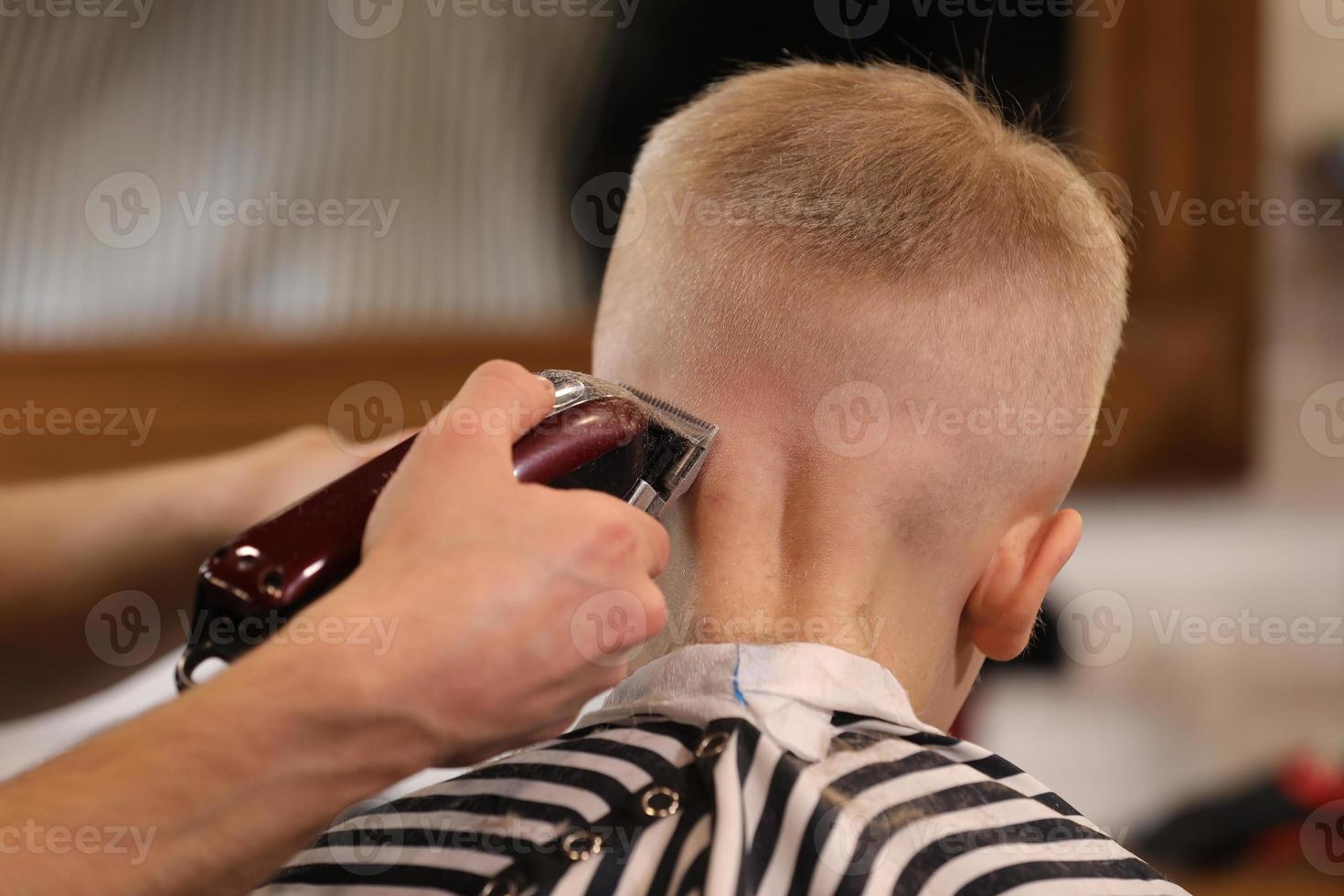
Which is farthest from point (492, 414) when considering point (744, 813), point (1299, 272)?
point (1299, 272)

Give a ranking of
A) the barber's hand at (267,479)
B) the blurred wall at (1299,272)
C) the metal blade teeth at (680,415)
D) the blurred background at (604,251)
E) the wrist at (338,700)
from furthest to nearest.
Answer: the blurred wall at (1299,272), the blurred background at (604,251), the barber's hand at (267,479), the metal blade teeth at (680,415), the wrist at (338,700)

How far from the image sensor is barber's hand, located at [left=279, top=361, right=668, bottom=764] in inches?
19.2

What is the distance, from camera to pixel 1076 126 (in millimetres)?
2131

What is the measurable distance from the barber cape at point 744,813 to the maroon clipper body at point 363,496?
112mm

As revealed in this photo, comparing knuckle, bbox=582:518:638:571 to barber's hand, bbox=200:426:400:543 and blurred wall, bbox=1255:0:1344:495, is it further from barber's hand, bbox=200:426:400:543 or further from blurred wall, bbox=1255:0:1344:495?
blurred wall, bbox=1255:0:1344:495

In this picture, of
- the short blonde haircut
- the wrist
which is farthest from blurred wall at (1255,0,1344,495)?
the wrist

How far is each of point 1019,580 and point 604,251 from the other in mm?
1533

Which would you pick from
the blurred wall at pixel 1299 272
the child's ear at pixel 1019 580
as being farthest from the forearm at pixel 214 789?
the blurred wall at pixel 1299 272

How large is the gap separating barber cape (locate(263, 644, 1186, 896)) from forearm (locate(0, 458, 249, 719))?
0.46 metres

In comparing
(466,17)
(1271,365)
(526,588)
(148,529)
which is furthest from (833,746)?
(1271,365)

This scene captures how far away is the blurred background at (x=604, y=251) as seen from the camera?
1.93 meters

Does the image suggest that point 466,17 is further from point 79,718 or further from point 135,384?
point 79,718

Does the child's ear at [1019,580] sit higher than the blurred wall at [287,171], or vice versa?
the blurred wall at [287,171]

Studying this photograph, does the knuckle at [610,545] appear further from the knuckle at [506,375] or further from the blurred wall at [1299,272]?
the blurred wall at [1299,272]
